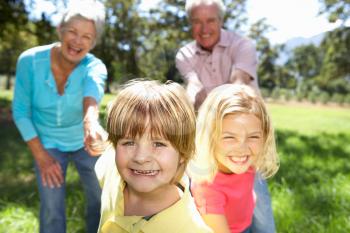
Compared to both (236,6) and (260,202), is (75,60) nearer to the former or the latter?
(260,202)

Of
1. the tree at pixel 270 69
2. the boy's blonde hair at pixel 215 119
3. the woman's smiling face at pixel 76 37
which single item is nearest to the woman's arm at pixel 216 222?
the boy's blonde hair at pixel 215 119

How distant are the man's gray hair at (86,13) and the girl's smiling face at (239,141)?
3.83 ft

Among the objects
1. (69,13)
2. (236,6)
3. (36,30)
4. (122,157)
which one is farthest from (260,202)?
(236,6)

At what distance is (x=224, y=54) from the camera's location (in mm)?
2936

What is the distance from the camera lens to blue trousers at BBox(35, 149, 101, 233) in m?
2.70

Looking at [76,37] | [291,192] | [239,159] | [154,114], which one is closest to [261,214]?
[239,159]

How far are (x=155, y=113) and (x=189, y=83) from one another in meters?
1.43

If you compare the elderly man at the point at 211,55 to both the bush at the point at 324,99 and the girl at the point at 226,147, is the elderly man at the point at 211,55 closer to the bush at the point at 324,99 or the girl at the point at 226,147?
the girl at the point at 226,147

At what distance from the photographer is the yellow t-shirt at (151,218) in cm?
143

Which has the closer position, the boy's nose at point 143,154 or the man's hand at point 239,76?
the boy's nose at point 143,154

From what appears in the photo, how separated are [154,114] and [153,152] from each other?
131 mm

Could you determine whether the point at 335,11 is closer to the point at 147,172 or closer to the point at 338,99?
the point at 147,172

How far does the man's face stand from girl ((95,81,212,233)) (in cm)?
135

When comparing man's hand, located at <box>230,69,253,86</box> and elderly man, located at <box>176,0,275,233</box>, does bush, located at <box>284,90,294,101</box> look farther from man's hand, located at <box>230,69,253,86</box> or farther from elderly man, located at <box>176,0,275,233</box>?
man's hand, located at <box>230,69,253,86</box>
